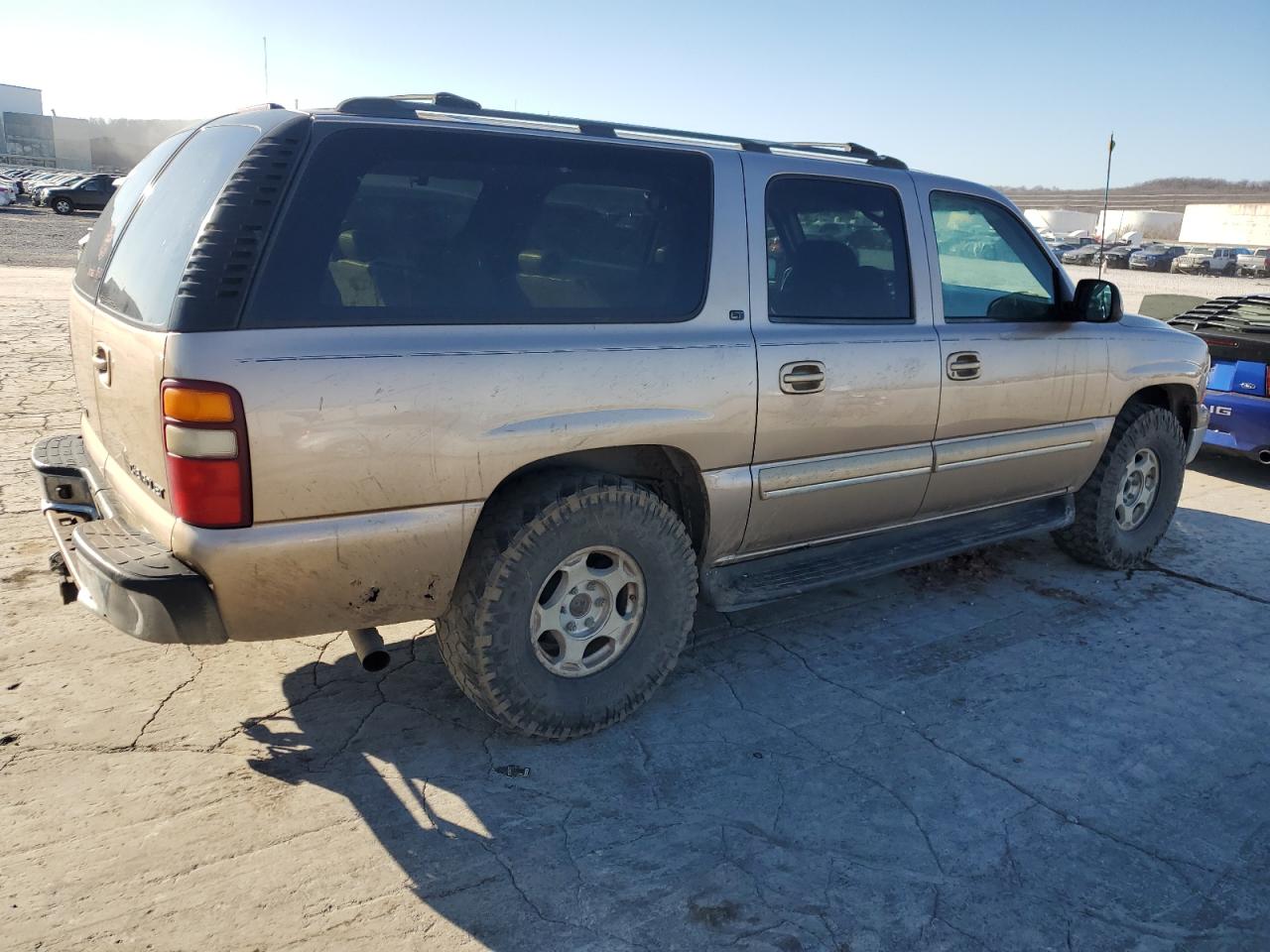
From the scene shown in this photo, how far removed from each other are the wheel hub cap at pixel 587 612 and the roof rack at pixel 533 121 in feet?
4.85

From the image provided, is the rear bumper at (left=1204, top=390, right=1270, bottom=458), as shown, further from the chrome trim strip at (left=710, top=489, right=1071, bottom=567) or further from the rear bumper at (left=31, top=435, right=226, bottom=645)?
the rear bumper at (left=31, top=435, right=226, bottom=645)

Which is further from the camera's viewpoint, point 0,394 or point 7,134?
point 7,134

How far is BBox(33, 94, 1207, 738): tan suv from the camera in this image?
2.70 metres

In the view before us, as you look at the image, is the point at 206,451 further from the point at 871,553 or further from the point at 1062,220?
the point at 1062,220

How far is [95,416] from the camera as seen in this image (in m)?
3.43

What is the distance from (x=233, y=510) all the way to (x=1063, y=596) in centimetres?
413

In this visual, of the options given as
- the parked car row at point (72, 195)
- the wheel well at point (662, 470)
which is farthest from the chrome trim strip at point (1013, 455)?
the parked car row at point (72, 195)

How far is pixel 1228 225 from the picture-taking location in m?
70.1

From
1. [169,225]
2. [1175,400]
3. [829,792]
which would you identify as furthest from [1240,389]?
[169,225]

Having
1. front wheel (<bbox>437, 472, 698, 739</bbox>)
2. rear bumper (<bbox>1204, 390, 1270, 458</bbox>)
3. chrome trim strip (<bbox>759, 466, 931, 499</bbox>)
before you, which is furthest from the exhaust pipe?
rear bumper (<bbox>1204, 390, 1270, 458</bbox>)

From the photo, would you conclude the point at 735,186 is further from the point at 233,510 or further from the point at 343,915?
the point at 343,915

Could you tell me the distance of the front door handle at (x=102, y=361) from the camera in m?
3.10

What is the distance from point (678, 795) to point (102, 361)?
233 centimetres

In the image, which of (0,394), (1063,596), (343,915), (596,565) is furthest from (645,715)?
(0,394)
